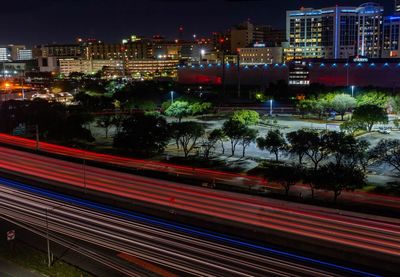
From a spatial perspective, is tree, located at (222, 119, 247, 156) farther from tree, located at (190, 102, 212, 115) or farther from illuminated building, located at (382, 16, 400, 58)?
illuminated building, located at (382, 16, 400, 58)

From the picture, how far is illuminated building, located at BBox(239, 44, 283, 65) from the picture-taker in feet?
367

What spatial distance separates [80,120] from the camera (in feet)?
A: 110

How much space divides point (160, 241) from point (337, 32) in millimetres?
107805

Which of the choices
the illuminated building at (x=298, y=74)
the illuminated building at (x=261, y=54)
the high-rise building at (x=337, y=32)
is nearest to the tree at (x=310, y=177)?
the illuminated building at (x=298, y=74)

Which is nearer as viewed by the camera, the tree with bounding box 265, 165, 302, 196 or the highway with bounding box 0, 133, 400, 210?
the highway with bounding box 0, 133, 400, 210

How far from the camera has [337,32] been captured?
11112 cm

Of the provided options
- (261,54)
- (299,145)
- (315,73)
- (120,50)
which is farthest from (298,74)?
(120,50)

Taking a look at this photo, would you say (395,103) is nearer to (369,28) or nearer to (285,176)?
(285,176)

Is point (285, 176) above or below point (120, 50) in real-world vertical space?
below

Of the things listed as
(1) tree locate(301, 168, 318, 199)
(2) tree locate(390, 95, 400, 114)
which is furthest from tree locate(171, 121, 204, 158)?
(2) tree locate(390, 95, 400, 114)

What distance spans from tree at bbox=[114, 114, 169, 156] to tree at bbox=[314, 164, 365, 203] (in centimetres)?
1199

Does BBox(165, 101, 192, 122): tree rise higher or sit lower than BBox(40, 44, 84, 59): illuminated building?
lower

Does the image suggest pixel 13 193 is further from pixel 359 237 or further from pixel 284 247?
pixel 359 237

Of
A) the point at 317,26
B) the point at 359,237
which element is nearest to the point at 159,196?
the point at 359,237
